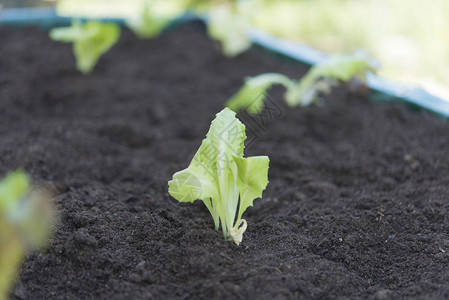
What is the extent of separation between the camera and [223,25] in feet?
10.8

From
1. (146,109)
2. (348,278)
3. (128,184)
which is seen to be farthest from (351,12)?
(348,278)

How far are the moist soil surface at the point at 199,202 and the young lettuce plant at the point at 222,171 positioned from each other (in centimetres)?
13

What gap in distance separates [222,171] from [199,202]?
458 mm

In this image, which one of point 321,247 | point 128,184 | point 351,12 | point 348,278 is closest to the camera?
Answer: point 348,278

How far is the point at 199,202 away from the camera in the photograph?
1.74 meters

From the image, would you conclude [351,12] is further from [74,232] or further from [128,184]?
[74,232]

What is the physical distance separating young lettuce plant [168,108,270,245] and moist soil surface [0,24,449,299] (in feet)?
0.44

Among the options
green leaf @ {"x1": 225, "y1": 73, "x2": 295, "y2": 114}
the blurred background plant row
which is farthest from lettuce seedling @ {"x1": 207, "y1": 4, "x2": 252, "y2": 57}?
green leaf @ {"x1": 225, "y1": 73, "x2": 295, "y2": 114}

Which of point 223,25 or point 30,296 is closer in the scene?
point 30,296

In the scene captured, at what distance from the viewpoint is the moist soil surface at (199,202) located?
1264 mm

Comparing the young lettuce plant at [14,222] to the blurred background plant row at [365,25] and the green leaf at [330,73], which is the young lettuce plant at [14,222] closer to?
the green leaf at [330,73]

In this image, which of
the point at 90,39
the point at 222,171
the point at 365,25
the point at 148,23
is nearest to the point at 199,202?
the point at 222,171

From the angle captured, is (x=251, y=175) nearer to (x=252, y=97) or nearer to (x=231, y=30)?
(x=252, y=97)

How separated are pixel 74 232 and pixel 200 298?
46 cm
